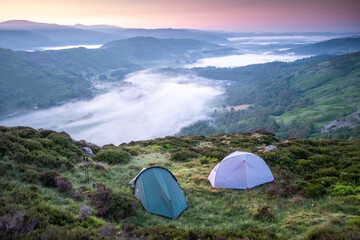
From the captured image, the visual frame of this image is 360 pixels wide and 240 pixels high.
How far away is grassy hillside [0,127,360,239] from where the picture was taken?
846 cm

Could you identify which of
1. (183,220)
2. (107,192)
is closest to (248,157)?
(183,220)

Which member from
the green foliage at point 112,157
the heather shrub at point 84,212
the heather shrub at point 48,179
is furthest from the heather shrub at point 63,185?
the green foliage at point 112,157

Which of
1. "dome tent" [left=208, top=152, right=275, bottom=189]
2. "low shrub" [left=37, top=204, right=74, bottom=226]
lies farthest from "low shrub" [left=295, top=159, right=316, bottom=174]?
"low shrub" [left=37, top=204, right=74, bottom=226]

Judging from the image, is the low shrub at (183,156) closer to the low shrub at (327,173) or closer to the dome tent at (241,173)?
the dome tent at (241,173)

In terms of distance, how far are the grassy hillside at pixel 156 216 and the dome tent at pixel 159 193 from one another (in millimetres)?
444

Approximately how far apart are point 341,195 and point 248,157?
6.06 meters

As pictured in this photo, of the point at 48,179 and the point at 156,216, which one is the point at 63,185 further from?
the point at 156,216

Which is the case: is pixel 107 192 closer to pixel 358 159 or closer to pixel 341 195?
pixel 341 195

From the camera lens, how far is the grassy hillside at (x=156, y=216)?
8.46 m

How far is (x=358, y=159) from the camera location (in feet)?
61.9

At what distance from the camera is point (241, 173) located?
15883 mm

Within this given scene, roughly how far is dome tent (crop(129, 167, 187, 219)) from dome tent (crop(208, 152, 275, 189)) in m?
3.78

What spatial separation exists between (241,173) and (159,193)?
6566 mm

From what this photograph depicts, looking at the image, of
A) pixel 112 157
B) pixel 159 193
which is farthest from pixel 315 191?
pixel 112 157
